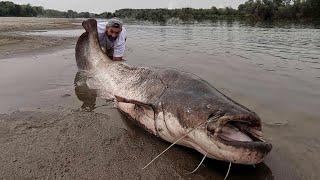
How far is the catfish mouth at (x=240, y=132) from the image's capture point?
9.47ft

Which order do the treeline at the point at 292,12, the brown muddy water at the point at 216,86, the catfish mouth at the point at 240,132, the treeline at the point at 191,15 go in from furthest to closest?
the treeline at the point at 191,15
the treeline at the point at 292,12
the brown muddy water at the point at 216,86
the catfish mouth at the point at 240,132

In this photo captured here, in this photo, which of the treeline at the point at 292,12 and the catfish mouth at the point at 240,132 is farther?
the treeline at the point at 292,12

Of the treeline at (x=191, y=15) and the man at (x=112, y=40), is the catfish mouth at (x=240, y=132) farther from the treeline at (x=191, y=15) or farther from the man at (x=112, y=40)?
the treeline at (x=191, y=15)

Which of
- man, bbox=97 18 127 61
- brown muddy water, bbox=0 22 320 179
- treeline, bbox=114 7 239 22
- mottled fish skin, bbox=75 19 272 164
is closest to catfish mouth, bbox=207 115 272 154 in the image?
mottled fish skin, bbox=75 19 272 164

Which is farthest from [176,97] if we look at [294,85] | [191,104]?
[294,85]

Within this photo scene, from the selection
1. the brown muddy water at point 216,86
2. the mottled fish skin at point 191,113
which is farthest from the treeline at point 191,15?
the mottled fish skin at point 191,113

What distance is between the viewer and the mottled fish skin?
9.75 feet

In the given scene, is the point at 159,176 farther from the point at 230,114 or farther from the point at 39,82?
the point at 39,82

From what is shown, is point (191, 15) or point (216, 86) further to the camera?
point (191, 15)

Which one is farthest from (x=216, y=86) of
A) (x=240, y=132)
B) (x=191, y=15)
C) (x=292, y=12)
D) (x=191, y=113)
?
(x=191, y=15)

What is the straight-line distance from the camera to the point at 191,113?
3.37 m

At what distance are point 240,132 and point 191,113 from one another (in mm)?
507

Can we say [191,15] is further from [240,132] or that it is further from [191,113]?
[240,132]

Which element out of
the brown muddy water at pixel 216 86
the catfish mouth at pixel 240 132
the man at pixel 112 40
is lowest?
the brown muddy water at pixel 216 86
